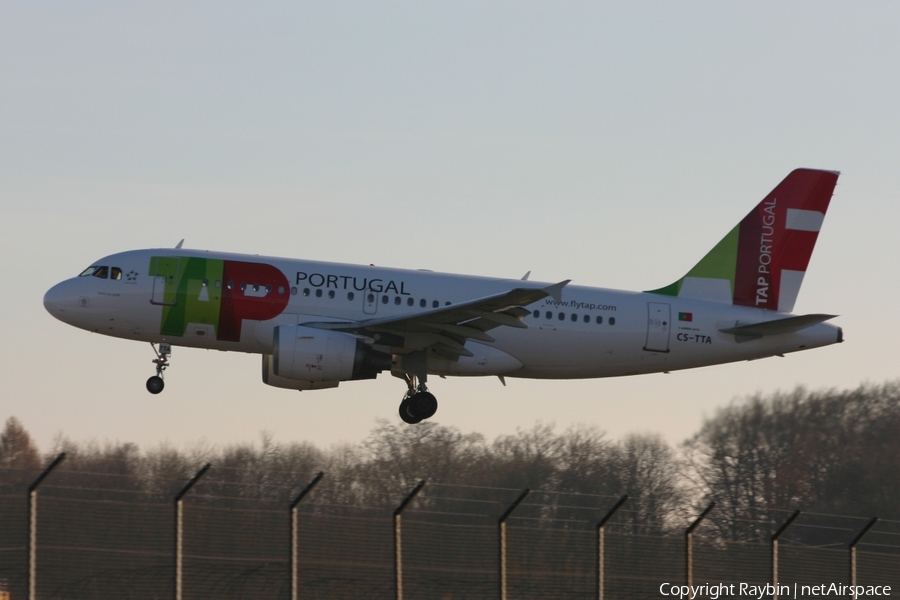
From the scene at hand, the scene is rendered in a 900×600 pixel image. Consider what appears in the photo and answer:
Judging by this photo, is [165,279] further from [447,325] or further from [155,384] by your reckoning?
[447,325]

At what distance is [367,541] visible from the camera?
50.5ft

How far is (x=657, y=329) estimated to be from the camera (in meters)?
29.4

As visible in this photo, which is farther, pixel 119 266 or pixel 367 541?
pixel 119 266

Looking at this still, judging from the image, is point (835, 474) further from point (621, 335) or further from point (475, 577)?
point (475, 577)

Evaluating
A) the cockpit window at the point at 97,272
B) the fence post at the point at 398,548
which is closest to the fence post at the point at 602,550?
the fence post at the point at 398,548

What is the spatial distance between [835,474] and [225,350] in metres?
16.6

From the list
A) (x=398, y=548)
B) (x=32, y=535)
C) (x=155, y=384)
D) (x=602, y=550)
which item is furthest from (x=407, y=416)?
(x=32, y=535)

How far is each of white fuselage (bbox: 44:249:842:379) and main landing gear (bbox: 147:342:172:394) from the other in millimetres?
459

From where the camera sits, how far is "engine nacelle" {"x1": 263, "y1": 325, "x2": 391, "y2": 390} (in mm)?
26656

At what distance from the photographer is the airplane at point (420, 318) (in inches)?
1070

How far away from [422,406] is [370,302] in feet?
8.58

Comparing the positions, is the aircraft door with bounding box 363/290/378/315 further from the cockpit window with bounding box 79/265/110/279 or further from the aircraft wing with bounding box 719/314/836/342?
the aircraft wing with bounding box 719/314/836/342

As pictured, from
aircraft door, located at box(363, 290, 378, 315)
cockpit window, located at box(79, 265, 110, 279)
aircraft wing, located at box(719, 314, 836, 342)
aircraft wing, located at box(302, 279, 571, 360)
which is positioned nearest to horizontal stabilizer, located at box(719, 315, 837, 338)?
aircraft wing, located at box(719, 314, 836, 342)

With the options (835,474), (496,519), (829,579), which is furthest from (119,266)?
(835,474)
